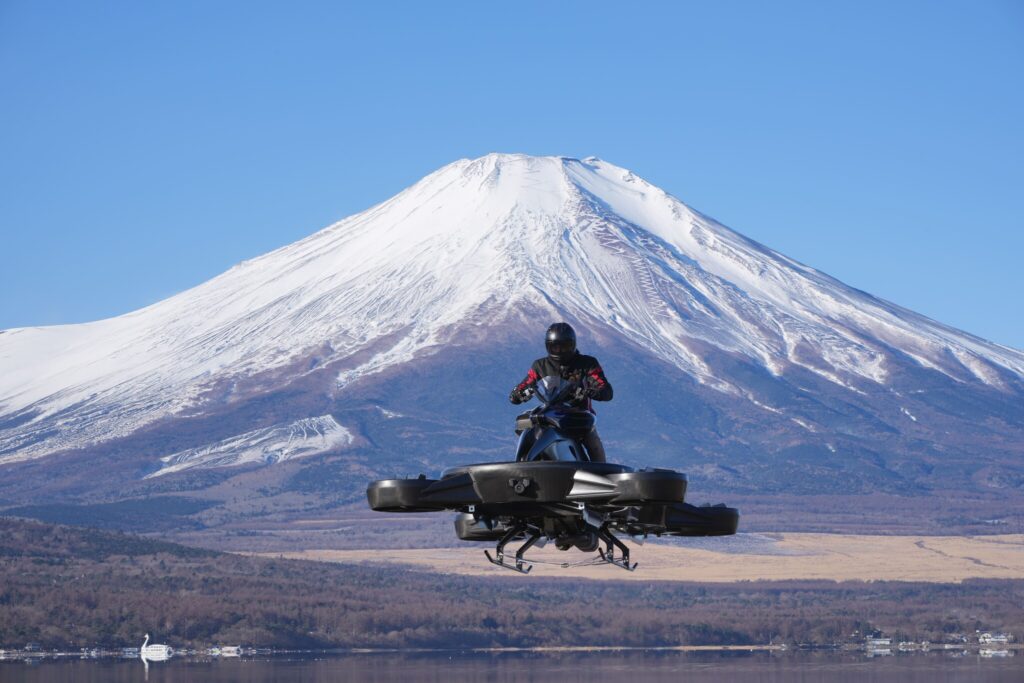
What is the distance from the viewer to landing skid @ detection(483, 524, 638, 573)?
12539 millimetres

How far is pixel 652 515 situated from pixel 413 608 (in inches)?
6028

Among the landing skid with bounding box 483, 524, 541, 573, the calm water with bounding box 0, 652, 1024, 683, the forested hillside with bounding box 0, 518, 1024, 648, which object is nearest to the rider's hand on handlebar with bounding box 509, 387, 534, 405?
the landing skid with bounding box 483, 524, 541, 573

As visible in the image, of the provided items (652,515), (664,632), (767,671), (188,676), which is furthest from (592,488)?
(664,632)

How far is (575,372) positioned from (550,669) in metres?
108

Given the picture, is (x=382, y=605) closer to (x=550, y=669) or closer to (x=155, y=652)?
(x=155, y=652)

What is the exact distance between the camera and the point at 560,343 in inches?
542

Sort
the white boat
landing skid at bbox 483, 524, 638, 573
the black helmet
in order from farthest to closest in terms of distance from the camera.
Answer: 1. the white boat
2. the black helmet
3. landing skid at bbox 483, 524, 638, 573

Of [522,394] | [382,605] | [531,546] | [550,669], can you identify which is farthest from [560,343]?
[382,605]

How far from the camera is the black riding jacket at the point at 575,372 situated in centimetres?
1338

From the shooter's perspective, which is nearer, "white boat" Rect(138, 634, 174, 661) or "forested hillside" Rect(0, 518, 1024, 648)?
"white boat" Rect(138, 634, 174, 661)

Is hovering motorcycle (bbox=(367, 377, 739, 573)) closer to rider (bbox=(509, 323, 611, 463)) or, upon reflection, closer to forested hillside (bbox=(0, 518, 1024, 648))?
rider (bbox=(509, 323, 611, 463))

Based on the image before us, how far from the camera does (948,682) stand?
324ft

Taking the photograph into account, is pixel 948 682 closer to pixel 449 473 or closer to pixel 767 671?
pixel 767 671

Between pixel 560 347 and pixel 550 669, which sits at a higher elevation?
pixel 560 347
